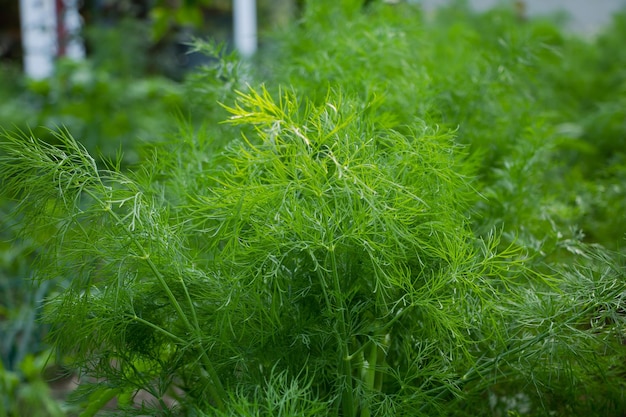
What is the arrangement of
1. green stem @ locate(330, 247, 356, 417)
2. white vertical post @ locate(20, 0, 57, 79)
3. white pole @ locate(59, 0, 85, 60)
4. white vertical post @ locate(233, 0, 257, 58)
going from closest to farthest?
green stem @ locate(330, 247, 356, 417)
white pole @ locate(59, 0, 85, 60)
white vertical post @ locate(20, 0, 57, 79)
white vertical post @ locate(233, 0, 257, 58)

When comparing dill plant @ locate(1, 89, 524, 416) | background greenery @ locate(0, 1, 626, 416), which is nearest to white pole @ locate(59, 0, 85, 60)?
background greenery @ locate(0, 1, 626, 416)

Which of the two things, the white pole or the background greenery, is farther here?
the white pole

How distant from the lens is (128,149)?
3.63 meters

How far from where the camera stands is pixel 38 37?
16.3 ft

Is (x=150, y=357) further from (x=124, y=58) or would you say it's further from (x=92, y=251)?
(x=124, y=58)

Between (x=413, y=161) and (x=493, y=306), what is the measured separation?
27 centimetres

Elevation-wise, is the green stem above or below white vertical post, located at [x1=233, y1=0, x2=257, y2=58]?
above

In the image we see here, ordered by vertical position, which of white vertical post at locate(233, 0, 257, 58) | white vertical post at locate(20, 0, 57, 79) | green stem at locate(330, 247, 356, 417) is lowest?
white vertical post at locate(20, 0, 57, 79)

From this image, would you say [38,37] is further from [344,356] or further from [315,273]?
[344,356]

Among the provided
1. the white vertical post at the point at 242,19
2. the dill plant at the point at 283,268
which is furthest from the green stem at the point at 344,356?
the white vertical post at the point at 242,19

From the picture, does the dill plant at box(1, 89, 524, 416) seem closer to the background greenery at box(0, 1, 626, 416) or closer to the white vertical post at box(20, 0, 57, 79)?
the background greenery at box(0, 1, 626, 416)

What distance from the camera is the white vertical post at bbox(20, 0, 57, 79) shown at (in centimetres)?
474

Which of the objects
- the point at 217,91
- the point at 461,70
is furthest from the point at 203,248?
the point at 461,70

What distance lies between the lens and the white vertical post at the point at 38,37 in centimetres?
474
